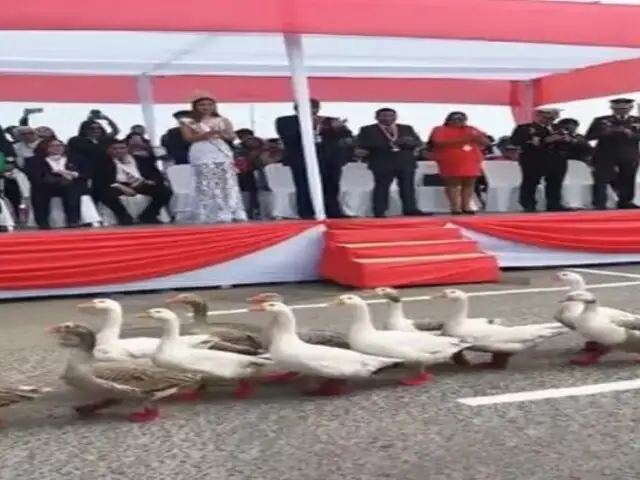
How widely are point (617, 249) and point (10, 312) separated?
4.88 m

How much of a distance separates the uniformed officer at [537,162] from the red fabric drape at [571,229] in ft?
3.32

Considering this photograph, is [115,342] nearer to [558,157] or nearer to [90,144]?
[90,144]

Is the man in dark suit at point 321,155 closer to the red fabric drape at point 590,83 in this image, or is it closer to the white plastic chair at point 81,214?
the white plastic chair at point 81,214

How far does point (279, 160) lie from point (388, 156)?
4.29 feet

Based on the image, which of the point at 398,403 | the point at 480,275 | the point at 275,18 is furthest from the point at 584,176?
the point at 398,403

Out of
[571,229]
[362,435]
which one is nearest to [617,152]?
[571,229]

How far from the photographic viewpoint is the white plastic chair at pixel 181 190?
8.75 m

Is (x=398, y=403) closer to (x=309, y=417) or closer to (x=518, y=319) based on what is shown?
(x=309, y=417)

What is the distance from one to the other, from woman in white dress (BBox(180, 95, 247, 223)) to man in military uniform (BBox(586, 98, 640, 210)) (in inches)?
136

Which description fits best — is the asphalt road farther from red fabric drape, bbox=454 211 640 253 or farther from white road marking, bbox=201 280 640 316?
red fabric drape, bbox=454 211 640 253

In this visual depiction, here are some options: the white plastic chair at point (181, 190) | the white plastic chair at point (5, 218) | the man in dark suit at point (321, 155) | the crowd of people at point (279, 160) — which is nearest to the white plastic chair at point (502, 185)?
the crowd of people at point (279, 160)

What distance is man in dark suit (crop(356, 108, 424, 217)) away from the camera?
27.9 feet

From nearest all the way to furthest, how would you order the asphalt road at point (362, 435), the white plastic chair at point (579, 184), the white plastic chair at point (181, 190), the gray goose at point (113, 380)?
the asphalt road at point (362, 435) → the gray goose at point (113, 380) → the white plastic chair at point (181, 190) → the white plastic chair at point (579, 184)

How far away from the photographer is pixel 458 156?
351 inches
